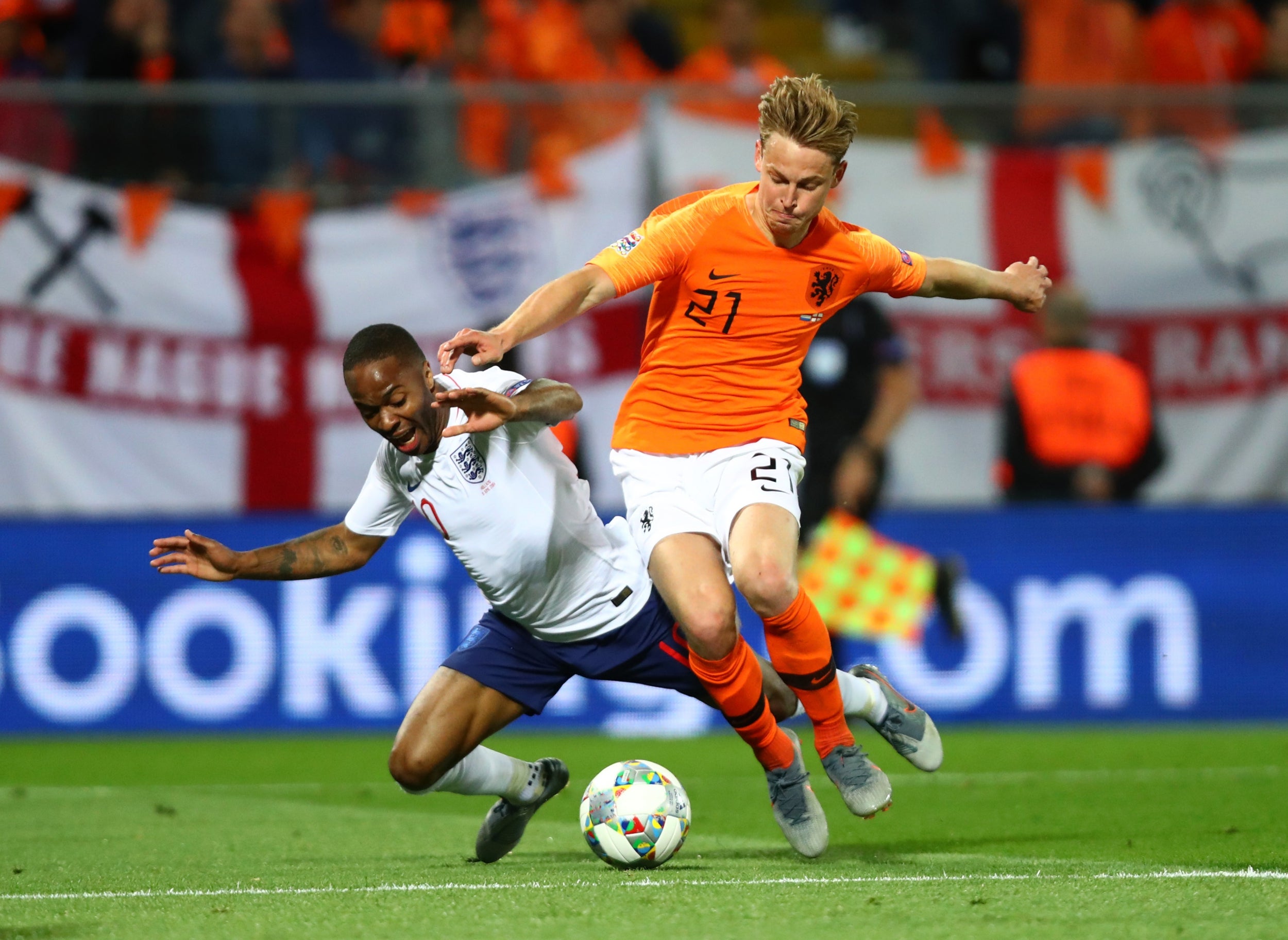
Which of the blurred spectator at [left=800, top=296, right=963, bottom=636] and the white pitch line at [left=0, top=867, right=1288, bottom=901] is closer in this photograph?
the white pitch line at [left=0, top=867, right=1288, bottom=901]

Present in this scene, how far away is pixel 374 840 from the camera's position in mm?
6414

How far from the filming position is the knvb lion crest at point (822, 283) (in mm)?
5777

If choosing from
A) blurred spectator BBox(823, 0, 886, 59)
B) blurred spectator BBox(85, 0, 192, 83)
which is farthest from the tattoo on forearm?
blurred spectator BBox(823, 0, 886, 59)

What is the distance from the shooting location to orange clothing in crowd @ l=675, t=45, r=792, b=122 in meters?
10.9

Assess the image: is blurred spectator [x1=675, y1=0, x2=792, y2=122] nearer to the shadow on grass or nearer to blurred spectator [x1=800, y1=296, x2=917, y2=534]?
blurred spectator [x1=800, y1=296, x2=917, y2=534]

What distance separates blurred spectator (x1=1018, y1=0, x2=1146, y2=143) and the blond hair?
7.62m

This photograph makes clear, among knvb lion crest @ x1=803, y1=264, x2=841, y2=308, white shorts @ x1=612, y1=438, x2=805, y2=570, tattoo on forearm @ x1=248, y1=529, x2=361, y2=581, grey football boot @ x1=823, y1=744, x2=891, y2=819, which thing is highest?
knvb lion crest @ x1=803, y1=264, x2=841, y2=308

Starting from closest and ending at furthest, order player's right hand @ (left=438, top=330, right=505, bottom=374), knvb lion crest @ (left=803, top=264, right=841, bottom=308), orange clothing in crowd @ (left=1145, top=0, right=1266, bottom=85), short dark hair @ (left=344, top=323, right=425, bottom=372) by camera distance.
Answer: player's right hand @ (left=438, top=330, right=505, bottom=374)
short dark hair @ (left=344, top=323, right=425, bottom=372)
knvb lion crest @ (left=803, top=264, right=841, bottom=308)
orange clothing in crowd @ (left=1145, top=0, right=1266, bottom=85)

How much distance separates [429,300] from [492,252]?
0.46 meters

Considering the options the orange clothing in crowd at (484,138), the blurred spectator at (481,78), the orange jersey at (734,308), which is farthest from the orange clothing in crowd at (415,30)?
the orange jersey at (734,308)

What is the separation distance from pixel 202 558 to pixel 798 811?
1969mm

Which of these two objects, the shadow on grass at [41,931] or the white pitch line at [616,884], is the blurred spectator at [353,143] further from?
the shadow on grass at [41,931]

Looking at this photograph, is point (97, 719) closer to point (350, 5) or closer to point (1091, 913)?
point (350, 5)

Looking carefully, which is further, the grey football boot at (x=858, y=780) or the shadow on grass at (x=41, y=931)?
the grey football boot at (x=858, y=780)
